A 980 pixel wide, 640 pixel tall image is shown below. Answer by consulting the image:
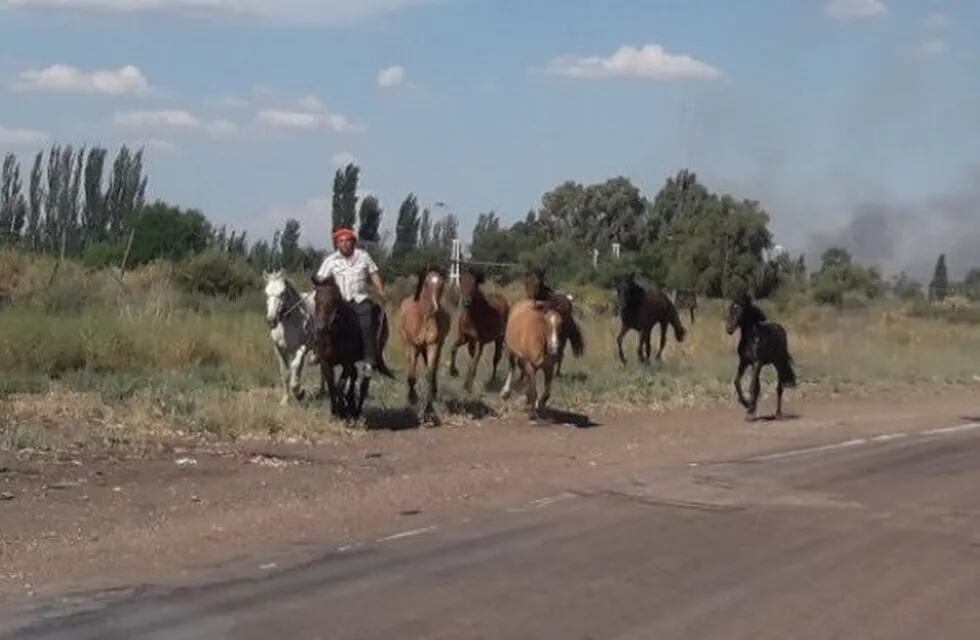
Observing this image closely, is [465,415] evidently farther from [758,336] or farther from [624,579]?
[624,579]

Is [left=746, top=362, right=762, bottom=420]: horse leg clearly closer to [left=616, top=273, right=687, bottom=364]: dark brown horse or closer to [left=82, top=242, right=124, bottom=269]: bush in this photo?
[left=616, top=273, right=687, bottom=364]: dark brown horse

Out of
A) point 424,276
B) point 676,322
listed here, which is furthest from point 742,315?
point 676,322

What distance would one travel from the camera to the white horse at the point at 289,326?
21.7 metres

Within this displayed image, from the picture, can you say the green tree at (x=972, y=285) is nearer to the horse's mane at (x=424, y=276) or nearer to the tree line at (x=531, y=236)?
the tree line at (x=531, y=236)

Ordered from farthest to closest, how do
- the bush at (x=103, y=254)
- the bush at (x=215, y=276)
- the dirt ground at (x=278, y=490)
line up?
the bush at (x=103, y=254), the bush at (x=215, y=276), the dirt ground at (x=278, y=490)

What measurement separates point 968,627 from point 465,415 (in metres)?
13.0

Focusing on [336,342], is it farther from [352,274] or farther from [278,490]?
[278,490]

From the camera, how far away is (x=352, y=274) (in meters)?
20.8

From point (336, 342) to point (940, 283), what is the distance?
7956cm

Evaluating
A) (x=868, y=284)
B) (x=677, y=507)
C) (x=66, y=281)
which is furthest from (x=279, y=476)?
(x=868, y=284)

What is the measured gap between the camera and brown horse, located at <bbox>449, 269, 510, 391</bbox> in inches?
998

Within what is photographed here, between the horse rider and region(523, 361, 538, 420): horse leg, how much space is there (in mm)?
3030

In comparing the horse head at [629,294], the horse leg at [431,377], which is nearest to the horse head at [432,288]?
the horse leg at [431,377]

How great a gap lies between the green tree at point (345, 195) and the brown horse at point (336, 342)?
3847cm
